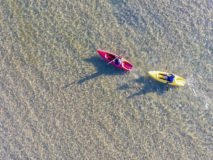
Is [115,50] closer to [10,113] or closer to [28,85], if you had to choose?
[28,85]

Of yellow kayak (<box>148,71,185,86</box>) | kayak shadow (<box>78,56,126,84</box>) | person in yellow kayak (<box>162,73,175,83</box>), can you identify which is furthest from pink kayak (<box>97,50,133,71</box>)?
person in yellow kayak (<box>162,73,175,83</box>)

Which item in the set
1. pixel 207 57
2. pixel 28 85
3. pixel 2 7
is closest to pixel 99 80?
pixel 28 85

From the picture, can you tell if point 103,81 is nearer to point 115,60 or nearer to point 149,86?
point 115,60

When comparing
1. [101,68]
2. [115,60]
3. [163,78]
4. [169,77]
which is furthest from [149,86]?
[101,68]

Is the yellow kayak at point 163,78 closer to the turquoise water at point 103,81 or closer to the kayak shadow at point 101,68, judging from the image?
the turquoise water at point 103,81

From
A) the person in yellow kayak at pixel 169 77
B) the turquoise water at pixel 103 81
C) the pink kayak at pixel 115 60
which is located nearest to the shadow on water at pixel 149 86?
the turquoise water at pixel 103 81

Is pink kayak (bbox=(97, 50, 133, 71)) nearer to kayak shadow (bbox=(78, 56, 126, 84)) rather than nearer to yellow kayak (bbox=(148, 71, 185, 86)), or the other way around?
kayak shadow (bbox=(78, 56, 126, 84))
